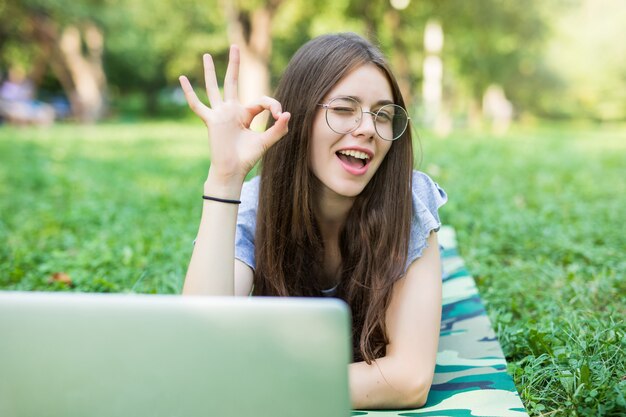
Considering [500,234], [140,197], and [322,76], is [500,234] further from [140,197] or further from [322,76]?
[140,197]

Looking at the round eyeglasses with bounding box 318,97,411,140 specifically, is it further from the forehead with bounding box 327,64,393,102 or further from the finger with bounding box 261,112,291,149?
the finger with bounding box 261,112,291,149

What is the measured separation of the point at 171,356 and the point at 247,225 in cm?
120

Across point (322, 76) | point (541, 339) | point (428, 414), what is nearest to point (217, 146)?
point (322, 76)

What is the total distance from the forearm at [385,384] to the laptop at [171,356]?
74cm

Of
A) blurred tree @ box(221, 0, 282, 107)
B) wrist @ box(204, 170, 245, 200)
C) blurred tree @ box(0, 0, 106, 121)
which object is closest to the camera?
wrist @ box(204, 170, 245, 200)

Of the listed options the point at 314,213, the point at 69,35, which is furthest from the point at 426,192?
the point at 69,35

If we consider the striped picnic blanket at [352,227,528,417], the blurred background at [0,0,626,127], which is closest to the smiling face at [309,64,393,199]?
the blurred background at [0,0,626,127]

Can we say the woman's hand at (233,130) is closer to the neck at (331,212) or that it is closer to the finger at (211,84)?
the finger at (211,84)

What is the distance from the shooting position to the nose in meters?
1.95

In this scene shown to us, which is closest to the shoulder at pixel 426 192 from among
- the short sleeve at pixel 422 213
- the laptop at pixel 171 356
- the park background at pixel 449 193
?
the short sleeve at pixel 422 213

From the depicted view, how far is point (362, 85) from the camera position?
1.99m

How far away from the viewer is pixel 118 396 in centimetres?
117

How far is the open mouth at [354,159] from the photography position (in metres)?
1.99

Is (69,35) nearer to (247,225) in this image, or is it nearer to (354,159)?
(247,225)
